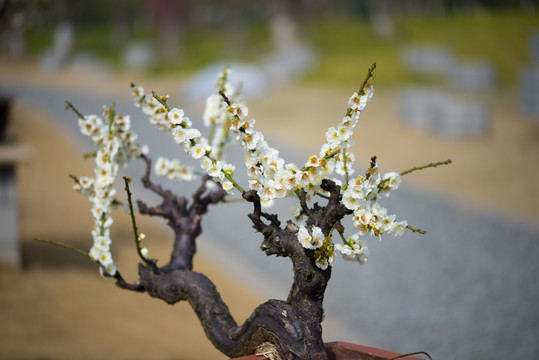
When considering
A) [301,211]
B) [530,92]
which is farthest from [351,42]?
[301,211]

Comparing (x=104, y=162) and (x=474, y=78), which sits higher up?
(x=474, y=78)

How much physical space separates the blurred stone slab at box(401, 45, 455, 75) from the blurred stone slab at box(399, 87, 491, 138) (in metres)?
6.80

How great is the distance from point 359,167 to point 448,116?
2416 millimetres

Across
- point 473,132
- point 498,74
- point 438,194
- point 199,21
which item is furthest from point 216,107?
point 199,21

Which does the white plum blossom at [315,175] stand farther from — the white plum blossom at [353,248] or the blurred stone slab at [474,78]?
the blurred stone slab at [474,78]

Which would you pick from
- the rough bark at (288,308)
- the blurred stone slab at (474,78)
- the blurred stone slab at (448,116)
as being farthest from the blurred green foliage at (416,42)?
the rough bark at (288,308)

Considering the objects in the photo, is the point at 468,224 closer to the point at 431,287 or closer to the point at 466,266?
the point at 466,266

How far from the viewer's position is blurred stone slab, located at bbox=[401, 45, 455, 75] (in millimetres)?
20891

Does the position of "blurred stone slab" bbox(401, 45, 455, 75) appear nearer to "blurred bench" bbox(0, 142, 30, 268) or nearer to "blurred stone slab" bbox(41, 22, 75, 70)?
"blurred stone slab" bbox(41, 22, 75, 70)

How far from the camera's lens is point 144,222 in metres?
8.41

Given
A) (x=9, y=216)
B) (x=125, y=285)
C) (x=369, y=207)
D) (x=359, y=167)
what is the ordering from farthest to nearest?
(x=359, y=167)
(x=9, y=216)
(x=125, y=285)
(x=369, y=207)

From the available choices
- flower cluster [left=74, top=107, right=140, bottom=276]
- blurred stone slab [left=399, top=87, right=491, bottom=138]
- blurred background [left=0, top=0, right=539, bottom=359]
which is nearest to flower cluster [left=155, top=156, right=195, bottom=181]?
flower cluster [left=74, top=107, right=140, bottom=276]

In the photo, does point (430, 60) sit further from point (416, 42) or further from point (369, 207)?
point (369, 207)

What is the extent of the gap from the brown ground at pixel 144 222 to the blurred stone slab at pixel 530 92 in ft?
0.77
